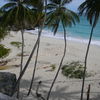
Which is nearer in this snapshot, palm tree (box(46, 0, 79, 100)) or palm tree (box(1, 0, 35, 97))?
palm tree (box(1, 0, 35, 97))

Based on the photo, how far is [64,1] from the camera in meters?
20.3

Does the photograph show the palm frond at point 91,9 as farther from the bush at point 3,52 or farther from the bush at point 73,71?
the bush at point 3,52

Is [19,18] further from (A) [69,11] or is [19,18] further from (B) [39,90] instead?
(B) [39,90]

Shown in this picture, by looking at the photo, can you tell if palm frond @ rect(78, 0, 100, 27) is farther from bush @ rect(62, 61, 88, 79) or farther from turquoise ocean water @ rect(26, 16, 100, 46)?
turquoise ocean water @ rect(26, 16, 100, 46)

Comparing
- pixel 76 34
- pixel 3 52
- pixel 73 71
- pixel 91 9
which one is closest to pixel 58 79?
pixel 73 71

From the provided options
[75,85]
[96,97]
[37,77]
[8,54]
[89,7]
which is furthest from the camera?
[8,54]

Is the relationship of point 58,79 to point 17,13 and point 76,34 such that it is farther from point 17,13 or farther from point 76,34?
point 76,34

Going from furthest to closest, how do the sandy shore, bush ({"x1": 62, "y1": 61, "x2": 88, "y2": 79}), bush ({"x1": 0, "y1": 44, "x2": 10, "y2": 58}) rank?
bush ({"x1": 0, "y1": 44, "x2": 10, "y2": 58}) → bush ({"x1": 62, "y1": 61, "x2": 88, "y2": 79}) → the sandy shore

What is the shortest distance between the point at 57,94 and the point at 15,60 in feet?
43.2

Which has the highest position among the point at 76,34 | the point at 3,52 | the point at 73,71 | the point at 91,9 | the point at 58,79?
the point at 91,9

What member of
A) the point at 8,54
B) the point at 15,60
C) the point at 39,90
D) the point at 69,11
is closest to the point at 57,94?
the point at 39,90

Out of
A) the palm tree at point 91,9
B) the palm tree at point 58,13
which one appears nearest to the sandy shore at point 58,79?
the palm tree at point 58,13

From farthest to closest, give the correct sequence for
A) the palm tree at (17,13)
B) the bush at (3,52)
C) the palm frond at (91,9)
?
the bush at (3,52)
the palm tree at (17,13)
the palm frond at (91,9)

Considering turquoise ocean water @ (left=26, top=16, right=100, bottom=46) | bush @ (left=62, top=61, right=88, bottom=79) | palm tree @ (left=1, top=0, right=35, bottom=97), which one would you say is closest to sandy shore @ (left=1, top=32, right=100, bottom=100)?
bush @ (left=62, top=61, right=88, bottom=79)
